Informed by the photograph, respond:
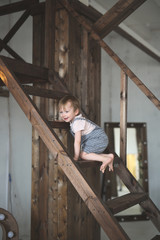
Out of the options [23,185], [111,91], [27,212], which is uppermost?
[111,91]

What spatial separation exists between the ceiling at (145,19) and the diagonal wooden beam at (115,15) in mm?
1167

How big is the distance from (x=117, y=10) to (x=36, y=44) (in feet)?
4.20

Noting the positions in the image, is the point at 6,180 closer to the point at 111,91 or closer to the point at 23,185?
the point at 23,185

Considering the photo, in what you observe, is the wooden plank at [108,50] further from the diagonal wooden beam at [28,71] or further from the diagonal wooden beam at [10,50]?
the diagonal wooden beam at [10,50]

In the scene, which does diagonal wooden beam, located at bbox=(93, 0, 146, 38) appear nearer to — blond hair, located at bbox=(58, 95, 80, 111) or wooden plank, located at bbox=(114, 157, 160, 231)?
blond hair, located at bbox=(58, 95, 80, 111)

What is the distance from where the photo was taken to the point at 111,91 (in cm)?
701

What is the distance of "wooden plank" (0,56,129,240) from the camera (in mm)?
2168

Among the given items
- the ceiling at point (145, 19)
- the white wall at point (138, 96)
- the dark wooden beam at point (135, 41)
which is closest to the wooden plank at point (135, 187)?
the ceiling at point (145, 19)

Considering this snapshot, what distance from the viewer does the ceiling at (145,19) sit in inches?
196

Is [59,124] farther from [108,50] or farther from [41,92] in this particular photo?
[108,50]

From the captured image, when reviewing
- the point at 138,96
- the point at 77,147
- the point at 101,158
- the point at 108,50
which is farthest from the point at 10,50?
the point at 138,96

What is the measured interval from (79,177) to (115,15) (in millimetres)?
1848

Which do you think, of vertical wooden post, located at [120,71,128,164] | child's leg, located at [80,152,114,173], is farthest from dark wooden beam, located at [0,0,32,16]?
child's leg, located at [80,152,114,173]

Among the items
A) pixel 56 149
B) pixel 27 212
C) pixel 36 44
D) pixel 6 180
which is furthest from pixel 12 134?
pixel 56 149
